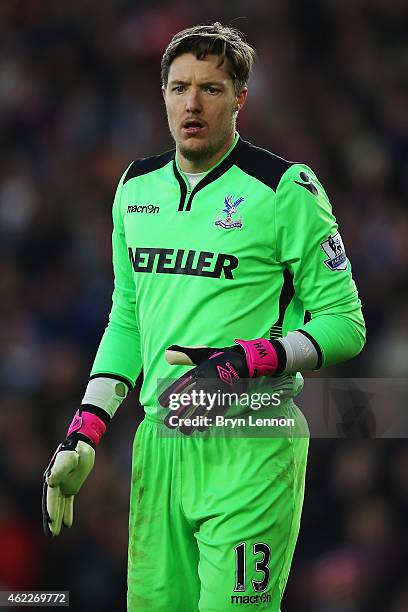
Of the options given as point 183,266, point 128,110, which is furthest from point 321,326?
point 128,110

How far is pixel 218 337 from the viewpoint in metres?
3.87

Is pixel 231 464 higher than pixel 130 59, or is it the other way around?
pixel 130 59

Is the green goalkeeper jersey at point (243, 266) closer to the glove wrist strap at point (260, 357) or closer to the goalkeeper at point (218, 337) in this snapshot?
the goalkeeper at point (218, 337)

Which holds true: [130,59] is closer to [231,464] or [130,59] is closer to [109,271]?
[109,271]

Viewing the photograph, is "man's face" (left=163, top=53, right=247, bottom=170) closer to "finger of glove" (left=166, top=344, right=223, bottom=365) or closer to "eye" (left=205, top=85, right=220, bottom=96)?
"eye" (left=205, top=85, right=220, bottom=96)

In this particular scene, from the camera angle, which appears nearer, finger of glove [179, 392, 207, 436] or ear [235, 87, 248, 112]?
finger of glove [179, 392, 207, 436]

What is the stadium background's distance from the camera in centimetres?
673

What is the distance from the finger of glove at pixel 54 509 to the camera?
12.9 feet

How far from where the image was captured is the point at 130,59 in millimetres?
9211

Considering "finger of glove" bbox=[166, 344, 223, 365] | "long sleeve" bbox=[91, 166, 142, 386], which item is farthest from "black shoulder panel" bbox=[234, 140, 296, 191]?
"finger of glove" bbox=[166, 344, 223, 365]

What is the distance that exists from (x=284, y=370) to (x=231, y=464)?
380 millimetres

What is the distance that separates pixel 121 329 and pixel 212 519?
0.88m

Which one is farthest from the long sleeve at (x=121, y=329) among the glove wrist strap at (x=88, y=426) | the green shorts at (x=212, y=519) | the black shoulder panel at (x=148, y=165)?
the green shorts at (x=212, y=519)

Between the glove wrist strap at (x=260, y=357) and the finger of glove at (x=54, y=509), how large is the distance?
0.83m
